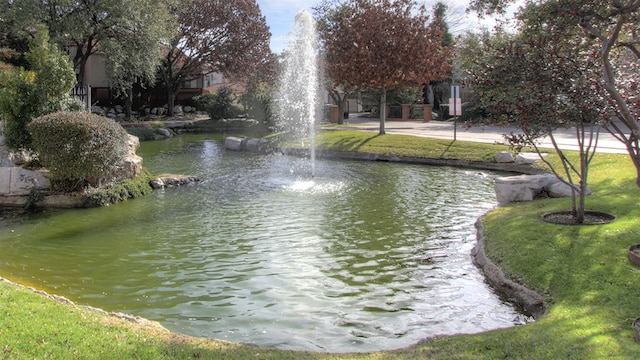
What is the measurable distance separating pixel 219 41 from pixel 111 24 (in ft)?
43.4

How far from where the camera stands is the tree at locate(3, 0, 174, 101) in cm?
2366

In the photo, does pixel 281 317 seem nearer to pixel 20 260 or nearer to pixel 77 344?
pixel 77 344

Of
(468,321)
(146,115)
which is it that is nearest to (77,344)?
(468,321)

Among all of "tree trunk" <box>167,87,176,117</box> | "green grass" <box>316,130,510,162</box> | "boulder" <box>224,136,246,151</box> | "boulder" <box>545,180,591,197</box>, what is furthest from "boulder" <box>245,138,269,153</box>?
"tree trunk" <box>167,87,176,117</box>

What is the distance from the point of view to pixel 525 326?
16.5 ft

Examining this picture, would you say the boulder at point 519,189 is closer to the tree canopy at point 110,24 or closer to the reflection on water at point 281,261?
the reflection on water at point 281,261

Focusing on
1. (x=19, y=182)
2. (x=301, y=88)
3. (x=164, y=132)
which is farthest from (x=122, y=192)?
(x=164, y=132)

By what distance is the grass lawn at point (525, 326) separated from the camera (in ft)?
14.1

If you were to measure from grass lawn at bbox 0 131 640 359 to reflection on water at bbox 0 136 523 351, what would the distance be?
2.17 feet

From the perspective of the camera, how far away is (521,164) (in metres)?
16.2

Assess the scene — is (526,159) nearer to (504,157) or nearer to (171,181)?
(504,157)

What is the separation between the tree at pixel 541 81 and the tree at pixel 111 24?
2201cm

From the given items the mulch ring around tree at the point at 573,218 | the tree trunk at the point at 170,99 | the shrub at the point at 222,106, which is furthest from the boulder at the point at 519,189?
the tree trunk at the point at 170,99

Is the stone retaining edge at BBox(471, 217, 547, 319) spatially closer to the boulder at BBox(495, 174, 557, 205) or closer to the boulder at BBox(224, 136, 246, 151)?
the boulder at BBox(495, 174, 557, 205)
